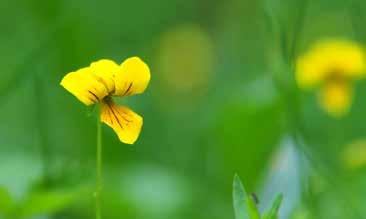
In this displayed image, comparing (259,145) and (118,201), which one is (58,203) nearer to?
(118,201)

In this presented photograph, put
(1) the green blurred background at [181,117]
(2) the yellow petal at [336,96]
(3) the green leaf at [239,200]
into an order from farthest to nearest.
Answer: (2) the yellow petal at [336,96]
(1) the green blurred background at [181,117]
(3) the green leaf at [239,200]

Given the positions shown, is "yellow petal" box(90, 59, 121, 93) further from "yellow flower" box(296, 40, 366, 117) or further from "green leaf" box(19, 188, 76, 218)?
"yellow flower" box(296, 40, 366, 117)

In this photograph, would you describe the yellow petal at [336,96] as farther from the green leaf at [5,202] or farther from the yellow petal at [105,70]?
the yellow petal at [105,70]

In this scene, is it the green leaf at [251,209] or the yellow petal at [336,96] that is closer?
the green leaf at [251,209]

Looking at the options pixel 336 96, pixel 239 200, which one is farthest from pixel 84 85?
pixel 336 96

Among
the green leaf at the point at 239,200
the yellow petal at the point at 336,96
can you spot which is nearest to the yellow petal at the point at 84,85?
the green leaf at the point at 239,200
